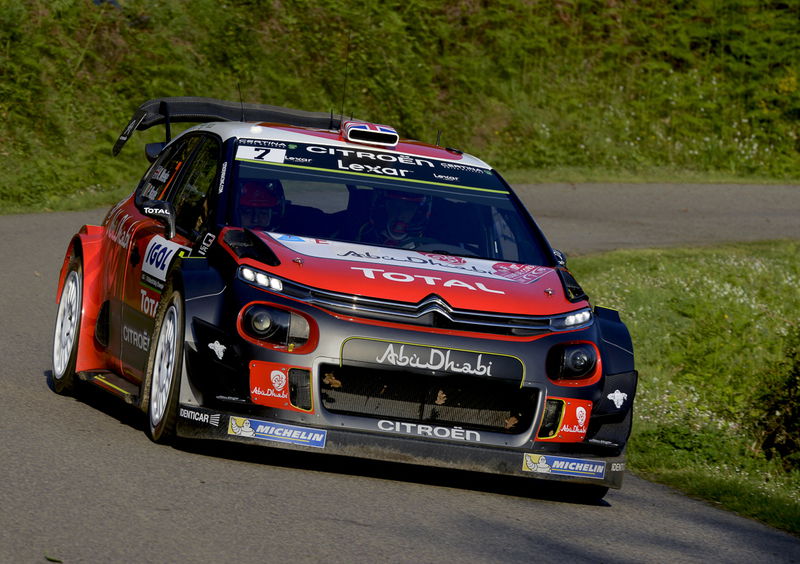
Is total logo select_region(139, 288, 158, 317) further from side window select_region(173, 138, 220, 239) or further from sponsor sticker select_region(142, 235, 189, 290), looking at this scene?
side window select_region(173, 138, 220, 239)

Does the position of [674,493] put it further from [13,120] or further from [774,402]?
[13,120]

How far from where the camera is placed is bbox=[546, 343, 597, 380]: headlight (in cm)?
676

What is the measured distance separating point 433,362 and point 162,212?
1.92 metres

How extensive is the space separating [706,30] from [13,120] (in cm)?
1472

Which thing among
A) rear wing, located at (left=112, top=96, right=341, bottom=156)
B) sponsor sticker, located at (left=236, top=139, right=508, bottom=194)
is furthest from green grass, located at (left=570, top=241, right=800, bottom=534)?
rear wing, located at (left=112, top=96, right=341, bottom=156)

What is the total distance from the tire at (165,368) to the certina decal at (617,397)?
81.0 inches

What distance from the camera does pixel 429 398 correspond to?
6.65m

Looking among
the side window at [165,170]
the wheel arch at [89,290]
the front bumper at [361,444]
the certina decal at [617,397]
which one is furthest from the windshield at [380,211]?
the wheel arch at [89,290]

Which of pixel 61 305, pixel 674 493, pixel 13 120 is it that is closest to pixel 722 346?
pixel 674 493

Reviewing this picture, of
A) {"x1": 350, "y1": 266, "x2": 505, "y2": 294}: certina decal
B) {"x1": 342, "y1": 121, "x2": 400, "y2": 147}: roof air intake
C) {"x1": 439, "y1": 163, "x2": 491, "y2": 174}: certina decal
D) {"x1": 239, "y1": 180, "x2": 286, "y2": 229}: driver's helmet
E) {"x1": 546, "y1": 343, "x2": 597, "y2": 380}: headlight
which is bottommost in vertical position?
{"x1": 546, "y1": 343, "x2": 597, "y2": 380}: headlight

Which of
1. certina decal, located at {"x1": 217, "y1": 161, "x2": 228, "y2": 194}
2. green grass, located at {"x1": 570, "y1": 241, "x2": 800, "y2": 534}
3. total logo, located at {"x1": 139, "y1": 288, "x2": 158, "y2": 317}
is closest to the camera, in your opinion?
total logo, located at {"x1": 139, "y1": 288, "x2": 158, "y2": 317}

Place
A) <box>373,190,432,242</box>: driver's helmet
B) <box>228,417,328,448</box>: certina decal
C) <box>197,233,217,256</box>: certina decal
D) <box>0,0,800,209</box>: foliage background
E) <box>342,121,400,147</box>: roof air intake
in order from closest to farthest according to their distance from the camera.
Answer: <box>228,417,328,448</box>: certina decal
<box>197,233,217,256</box>: certina decal
<box>373,190,432,242</box>: driver's helmet
<box>342,121,400,147</box>: roof air intake
<box>0,0,800,209</box>: foliage background

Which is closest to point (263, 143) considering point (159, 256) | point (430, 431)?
point (159, 256)

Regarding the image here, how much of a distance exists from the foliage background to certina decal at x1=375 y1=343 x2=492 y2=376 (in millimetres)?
13272
